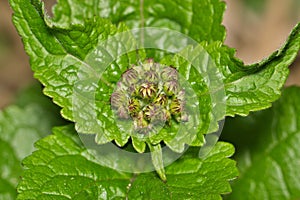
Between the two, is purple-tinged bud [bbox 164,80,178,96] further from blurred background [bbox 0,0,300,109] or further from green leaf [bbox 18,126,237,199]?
blurred background [bbox 0,0,300,109]

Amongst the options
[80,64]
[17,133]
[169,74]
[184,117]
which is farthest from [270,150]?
[17,133]

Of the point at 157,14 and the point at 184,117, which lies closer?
the point at 184,117

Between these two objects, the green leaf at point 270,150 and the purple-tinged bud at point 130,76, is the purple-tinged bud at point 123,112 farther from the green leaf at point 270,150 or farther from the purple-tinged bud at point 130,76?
the green leaf at point 270,150

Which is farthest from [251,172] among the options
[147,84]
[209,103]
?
[147,84]

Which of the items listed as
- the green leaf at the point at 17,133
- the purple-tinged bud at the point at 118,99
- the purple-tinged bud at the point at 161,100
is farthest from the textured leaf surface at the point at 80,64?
the green leaf at the point at 17,133

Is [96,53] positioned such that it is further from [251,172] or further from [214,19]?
[251,172]

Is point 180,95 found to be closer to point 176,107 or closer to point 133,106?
point 176,107
